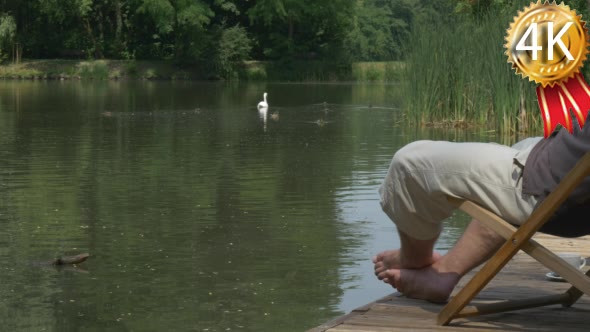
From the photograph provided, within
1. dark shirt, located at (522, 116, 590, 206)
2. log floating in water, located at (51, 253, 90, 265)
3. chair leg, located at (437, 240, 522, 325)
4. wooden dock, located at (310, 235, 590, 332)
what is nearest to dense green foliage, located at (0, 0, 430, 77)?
log floating in water, located at (51, 253, 90, 265)

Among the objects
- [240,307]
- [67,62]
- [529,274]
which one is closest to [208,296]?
[240,307]

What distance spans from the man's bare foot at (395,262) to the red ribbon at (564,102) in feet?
2.59

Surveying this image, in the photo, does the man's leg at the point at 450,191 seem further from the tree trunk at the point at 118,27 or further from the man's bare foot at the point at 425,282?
the tree trunk at the point at 118,27

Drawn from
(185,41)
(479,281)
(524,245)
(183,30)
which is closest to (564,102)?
(524,245)

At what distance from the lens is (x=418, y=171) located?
4223 millimetres

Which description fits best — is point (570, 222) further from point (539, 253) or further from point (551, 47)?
point (551, 47)

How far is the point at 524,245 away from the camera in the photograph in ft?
13.2

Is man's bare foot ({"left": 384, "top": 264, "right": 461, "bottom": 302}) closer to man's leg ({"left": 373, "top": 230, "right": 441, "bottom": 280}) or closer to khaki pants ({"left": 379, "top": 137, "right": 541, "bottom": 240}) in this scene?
man's leg ({"left": 373, "top": 230, "right": 441, "bottom": 280})

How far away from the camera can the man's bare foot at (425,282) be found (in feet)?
14.9

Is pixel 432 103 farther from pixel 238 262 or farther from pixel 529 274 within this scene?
pixel 529 274

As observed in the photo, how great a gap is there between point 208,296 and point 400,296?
257 centimetres

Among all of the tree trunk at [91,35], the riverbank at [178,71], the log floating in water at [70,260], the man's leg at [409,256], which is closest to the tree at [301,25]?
the riverbank at [178,71]

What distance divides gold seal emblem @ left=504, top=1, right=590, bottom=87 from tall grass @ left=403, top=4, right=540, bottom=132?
465 inches

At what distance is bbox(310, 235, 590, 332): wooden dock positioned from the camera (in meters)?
4.24
